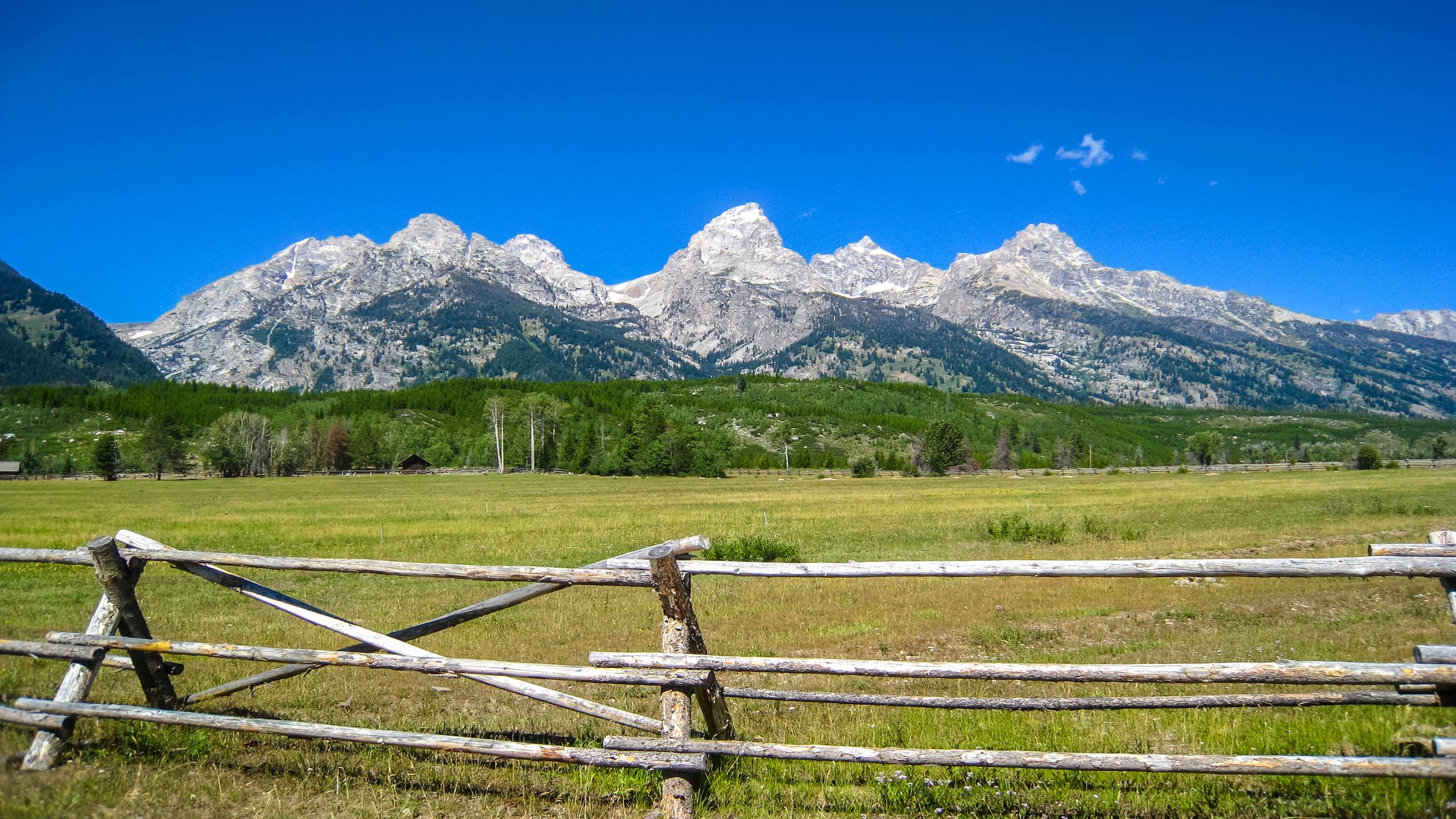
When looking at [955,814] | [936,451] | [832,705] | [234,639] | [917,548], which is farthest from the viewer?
[936,451]

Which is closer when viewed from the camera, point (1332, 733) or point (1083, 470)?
point (1332, 733)

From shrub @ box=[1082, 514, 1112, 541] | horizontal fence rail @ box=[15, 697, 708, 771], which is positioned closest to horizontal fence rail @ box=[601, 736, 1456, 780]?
horizontal fence rail @ box=[15, 697, 708, 771]

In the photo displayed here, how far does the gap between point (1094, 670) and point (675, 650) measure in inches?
133

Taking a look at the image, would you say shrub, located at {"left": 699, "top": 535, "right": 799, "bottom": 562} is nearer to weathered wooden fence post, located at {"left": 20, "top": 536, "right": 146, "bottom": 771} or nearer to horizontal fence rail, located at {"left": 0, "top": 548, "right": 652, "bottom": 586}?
horizontal fence rail, located at {"left": 0, "top": 548, "right": 652, "bottom": 586}

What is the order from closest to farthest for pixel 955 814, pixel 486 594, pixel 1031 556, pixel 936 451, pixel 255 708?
pixel 955 814 → pixel 255 708 → pixel 486 594 → pixel 1031 556 → pixel 936 451

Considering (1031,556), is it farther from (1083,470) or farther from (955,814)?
(1083,470)

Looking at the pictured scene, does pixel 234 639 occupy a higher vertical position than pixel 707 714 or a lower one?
lower

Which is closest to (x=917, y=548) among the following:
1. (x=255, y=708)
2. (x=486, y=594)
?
(x=486, y=594)

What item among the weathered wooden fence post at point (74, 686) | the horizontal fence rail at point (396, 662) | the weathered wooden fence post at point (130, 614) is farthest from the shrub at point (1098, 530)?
the weathered wooden fence post at point (74, 686)

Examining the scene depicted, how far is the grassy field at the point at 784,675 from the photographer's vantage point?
236 inches

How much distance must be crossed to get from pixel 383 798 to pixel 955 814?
477cm

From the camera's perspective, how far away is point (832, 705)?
8914mm

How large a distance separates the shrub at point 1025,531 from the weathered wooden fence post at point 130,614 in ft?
97.9

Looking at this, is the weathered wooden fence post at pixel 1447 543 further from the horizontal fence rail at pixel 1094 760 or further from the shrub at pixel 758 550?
the shrub at pixel 758 550
